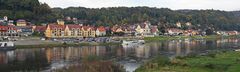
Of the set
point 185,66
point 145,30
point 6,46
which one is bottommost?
point 185,66

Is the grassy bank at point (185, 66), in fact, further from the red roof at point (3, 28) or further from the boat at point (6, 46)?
the red roof at point (3, 28)

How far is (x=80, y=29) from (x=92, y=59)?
300ft

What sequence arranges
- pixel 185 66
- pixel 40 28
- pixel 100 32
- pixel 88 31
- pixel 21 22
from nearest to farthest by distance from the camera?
1. pixel 185 66
2. pixel 40 28
3. pixel 21 22
4. pixel 88 31
5. pixel 100 32

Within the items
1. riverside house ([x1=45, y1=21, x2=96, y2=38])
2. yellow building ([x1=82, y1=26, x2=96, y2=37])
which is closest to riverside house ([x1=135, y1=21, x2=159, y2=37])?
yellow building ([x1=82, y1=26, x2=96, y2=37])

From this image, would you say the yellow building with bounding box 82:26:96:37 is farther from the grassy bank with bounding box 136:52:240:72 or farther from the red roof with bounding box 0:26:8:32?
the grassy bank with bounding box 136:52:240:72

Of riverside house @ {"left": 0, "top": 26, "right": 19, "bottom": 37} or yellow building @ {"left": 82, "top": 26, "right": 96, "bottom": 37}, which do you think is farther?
yellow building @ {"left": 82, "top": 26, "right": 96, "bottom": 37}

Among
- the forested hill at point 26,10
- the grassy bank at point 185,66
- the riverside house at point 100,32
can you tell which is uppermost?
→ the forested hill at point 26,10

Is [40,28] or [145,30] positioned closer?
[40,28]

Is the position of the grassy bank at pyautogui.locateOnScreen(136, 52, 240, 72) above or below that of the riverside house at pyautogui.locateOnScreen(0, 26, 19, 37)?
below

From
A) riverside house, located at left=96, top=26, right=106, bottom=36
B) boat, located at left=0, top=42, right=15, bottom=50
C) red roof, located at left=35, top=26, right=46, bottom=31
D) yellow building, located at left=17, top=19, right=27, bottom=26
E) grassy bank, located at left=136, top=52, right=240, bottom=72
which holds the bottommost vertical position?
grassy bank, located at left=136, top=52, right=240, bottom=72

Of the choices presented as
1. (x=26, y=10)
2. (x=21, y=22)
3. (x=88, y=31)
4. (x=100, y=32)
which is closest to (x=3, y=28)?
(x=21, y=22)

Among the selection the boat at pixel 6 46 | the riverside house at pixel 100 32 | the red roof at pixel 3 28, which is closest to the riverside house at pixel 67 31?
the riverside house at pixel 100 32

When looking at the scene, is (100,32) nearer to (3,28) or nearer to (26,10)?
(26,10)

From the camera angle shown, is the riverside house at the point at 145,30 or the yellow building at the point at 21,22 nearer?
the yellow building at the point at 21,22
